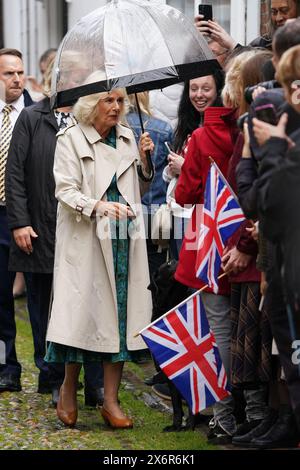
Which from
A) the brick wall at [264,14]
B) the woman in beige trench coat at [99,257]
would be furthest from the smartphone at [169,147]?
the brick wall at [264,14]

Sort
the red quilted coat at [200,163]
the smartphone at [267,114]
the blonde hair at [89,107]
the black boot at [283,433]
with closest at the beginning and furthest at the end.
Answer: the smartphone at [267,114], the black boot at [283,433], the red quilted coat at [200,163], the blonde hair at [89,107]

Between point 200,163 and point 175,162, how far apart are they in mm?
1266

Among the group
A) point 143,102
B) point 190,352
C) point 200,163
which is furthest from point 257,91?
point 143,102

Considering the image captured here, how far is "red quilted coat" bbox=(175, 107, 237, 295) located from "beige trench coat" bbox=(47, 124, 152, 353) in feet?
1.48

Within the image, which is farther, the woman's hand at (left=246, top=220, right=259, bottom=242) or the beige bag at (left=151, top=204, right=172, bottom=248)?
the beige bag at (left=151, top=204, right=172, bottom=248)

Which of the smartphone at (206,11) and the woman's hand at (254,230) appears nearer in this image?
the woman's hand at (254,230)

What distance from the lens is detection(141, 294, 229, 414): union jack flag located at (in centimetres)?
771

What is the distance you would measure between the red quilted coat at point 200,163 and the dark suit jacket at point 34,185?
5.16 ft

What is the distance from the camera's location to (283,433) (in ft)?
23.6

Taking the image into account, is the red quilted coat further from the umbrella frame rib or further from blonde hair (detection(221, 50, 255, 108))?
the umbrella frame rib

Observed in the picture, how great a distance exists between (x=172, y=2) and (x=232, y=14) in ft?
3.61

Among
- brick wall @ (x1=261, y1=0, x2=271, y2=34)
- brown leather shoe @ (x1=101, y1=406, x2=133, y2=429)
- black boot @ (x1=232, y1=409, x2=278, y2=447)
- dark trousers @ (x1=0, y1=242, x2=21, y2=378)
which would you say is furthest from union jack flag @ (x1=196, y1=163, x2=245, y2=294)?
brick wall @ (x1=261, y1=0, x2=271, y2=34)

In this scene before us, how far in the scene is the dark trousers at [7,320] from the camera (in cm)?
973

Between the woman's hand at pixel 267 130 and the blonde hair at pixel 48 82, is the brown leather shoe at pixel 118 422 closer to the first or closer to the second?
the blonde hair at pixel 48 82
